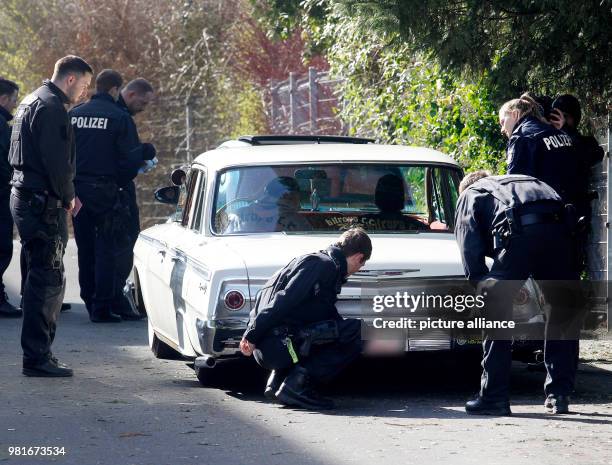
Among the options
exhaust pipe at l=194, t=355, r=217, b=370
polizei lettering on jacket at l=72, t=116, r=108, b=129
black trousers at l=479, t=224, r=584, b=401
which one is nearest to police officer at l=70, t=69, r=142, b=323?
polizei lettering on jacket at l=72, t=116, r=108, b=129

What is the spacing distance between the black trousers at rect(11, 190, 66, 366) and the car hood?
1.15 meters

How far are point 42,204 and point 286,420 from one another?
238 centimetres

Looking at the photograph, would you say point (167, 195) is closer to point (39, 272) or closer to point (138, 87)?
point (39, 272)

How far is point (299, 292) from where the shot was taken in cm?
723

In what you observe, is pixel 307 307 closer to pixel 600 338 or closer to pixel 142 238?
pixel 142 238

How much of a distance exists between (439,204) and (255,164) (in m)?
1.26

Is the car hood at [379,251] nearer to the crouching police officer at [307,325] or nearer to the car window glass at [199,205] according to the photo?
the crouching police officer at [307,325]

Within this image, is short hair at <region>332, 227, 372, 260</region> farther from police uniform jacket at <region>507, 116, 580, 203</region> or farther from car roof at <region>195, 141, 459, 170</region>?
car roof at <region>195, 141, 459, 170</region>

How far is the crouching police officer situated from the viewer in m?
7.23

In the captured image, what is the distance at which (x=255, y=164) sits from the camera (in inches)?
342

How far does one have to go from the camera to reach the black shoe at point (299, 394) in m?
7.34

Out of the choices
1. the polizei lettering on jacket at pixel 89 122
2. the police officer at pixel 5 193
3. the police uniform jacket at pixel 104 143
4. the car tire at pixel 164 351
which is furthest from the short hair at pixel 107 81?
the car tire at pixel 164 351

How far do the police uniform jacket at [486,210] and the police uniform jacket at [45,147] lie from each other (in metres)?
2.65

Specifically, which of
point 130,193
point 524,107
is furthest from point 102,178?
point 524,107
